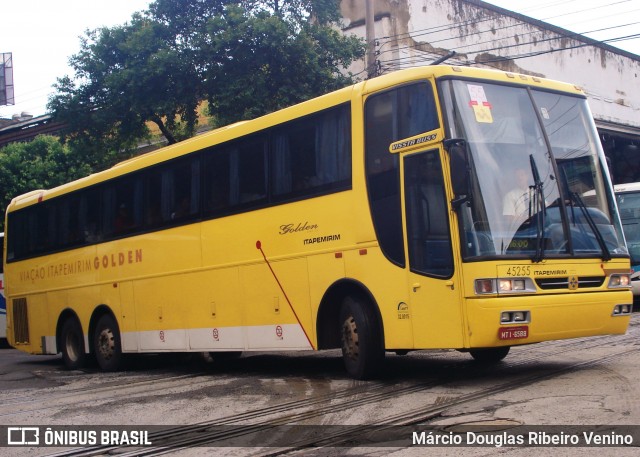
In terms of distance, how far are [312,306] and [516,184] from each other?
120 inches

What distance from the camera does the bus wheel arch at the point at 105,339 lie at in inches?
588

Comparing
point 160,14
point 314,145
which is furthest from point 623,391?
point 160,14

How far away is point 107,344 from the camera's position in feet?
49.6

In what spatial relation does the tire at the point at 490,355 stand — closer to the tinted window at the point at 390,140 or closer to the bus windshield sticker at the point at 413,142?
the tinted window at the point at 390,140

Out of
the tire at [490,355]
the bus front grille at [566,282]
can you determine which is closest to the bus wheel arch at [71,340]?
the tire at [490,355]

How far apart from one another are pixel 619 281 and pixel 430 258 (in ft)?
7.38

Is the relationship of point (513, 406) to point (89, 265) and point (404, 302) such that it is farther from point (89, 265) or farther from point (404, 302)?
point (89, 265)

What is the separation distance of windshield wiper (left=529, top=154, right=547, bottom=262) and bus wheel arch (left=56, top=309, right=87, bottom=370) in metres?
9.63

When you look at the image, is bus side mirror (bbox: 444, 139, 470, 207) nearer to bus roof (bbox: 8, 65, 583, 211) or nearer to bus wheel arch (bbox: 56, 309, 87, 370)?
bus roof (bbox: 8, 65, 583, 211)

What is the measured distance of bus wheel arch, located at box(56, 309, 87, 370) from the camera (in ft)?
52.3

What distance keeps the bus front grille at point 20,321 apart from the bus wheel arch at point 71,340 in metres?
1.38

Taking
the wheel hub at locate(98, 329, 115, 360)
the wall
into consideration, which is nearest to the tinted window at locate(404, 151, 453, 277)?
the wheel hub at locate(98, 329, 115, 360)

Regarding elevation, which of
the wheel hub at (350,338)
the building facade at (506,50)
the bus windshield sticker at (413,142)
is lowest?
the wheel hub at (350,338)

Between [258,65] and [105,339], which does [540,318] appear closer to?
[105,339]
